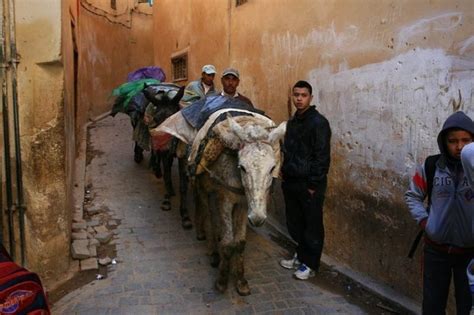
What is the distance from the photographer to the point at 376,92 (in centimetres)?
414

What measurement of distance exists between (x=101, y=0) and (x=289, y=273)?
13698 millimetres

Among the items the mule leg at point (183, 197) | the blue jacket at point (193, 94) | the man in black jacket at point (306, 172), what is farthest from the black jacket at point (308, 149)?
the blue jacket at point (193, 94)

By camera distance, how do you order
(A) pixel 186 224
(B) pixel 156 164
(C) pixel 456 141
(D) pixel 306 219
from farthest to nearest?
(B) pixel 156 164 → (A) pixel 186 224 → (D) pixel 306 219 → (C) pixel 456 141

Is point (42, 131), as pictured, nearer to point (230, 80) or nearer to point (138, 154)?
point (230, 80)

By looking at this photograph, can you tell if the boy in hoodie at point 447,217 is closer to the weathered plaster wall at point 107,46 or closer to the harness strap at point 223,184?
the harness strap at point 223,184

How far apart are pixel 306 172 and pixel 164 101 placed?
2.89 metres

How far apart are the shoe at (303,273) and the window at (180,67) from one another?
7499 mm

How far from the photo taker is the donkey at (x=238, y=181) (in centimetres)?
331

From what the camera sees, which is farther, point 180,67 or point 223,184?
point 180,67

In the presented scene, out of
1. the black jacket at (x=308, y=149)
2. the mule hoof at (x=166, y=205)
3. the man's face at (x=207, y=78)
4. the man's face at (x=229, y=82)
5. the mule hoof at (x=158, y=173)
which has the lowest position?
the mule hoof at (x=166, y=205)

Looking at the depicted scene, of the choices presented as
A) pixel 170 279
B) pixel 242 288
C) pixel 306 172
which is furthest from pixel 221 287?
pixel 306 172

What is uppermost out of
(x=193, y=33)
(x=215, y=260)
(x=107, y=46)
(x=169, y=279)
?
(x=107, y=46)

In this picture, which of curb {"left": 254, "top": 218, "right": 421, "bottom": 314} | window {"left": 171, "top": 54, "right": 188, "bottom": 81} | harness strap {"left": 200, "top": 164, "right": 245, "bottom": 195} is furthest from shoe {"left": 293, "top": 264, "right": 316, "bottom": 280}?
window {"left": 171, "top": 54, "right": 188, "bottom": 81}

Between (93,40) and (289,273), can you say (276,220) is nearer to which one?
(289,273)
